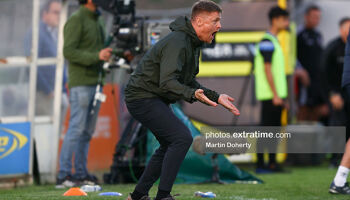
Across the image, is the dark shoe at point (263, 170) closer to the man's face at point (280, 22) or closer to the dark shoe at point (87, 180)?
the man's face at point (280, 22)

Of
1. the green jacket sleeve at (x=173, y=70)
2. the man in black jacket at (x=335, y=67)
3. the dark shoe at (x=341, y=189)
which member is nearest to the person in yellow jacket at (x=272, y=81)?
the man in black jacket at (x=335, y=67)

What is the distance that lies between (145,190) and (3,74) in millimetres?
4096

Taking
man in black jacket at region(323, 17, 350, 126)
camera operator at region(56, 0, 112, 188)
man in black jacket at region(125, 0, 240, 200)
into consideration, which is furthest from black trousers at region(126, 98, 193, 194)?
man in black jacket at region(323, 17, 350, 126)

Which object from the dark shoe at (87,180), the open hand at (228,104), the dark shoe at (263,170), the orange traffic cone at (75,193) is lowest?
the dark shoe at (263,170)

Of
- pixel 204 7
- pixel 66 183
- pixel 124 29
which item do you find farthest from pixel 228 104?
pixel 124 29

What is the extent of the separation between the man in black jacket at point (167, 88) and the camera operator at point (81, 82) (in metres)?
2.67

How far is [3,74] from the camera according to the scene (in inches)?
404

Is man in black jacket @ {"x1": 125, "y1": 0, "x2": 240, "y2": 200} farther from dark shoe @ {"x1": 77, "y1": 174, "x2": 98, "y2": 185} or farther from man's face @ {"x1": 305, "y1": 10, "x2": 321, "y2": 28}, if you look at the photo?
man's face @ {"x1": 305, "y1": 10, "x2": 321, "y2": 28}

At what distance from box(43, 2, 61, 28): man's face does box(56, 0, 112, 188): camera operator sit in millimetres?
1065

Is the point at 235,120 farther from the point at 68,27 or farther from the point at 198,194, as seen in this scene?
the point at 198,194

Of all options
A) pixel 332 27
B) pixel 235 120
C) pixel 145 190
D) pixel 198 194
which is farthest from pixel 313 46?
pixel 145 190

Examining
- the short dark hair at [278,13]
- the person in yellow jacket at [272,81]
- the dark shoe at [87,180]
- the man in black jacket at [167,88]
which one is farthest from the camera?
the short dark hair at [278,13]

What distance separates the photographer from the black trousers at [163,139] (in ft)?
21.3

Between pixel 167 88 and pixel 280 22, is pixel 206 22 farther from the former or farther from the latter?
pixel 280 22
